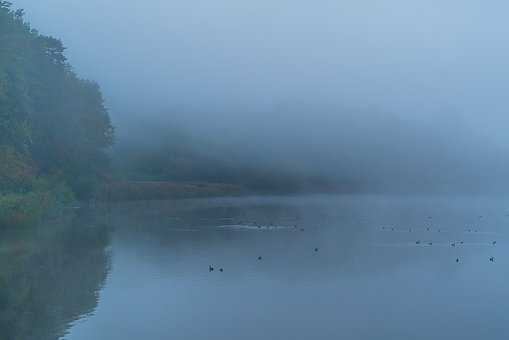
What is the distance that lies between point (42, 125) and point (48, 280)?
1302 inches

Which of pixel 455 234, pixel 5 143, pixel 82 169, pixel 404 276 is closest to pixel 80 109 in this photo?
pixel 82 169

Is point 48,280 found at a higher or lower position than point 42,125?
lower

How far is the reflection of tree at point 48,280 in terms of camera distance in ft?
54.7

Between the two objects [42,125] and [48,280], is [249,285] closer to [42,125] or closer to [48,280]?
[48,280]

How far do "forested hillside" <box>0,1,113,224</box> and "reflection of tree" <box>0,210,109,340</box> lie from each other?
21.2 feet

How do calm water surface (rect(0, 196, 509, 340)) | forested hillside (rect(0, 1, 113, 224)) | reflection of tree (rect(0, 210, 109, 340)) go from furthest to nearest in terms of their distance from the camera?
forested hillside (rect(0, 1, 113, 224)), calm water surface (rect(0, 196, 509, 340)), reflection of tree (rect(0, 210, 109, 340))

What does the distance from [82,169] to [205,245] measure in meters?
27.6

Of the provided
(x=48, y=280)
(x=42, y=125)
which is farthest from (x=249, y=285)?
(x=42, y=125)

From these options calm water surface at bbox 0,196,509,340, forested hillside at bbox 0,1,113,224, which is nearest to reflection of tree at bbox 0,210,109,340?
calm water surface at bbox 0,196,509,340

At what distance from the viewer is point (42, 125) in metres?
53.7

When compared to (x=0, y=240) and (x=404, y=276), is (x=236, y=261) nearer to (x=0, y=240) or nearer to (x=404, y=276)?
(x=404, y=276)

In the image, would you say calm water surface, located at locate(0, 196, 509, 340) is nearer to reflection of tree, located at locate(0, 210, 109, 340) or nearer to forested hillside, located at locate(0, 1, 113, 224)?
reflection of tree, located at locate(0, 210, 109, 340)

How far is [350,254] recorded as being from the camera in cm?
3191

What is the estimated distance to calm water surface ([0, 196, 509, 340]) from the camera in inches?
674
